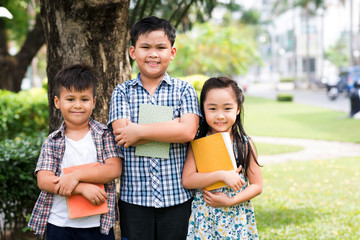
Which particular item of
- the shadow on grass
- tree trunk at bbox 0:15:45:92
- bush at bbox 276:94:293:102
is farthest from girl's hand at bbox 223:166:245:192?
bush at bbox 276:94:293:102

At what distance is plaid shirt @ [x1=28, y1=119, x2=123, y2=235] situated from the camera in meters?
2.15

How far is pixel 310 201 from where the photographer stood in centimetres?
533

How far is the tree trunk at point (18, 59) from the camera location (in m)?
9.98

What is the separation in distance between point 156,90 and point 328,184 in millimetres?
4706

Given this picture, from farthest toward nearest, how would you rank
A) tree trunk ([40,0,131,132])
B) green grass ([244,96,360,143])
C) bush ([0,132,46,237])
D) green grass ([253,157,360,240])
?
green grass ([244,96,360,143])
green grass ([253,157,360,240])
bush ([0,132,46,237])
tree trunk ([40,0,131,132])

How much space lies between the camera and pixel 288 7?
48.6 metres

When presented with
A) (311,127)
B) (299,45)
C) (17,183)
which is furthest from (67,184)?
(299,45)

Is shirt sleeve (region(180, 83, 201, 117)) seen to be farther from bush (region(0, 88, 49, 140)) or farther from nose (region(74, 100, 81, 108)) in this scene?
bush (region(0, 88, 49, 140))

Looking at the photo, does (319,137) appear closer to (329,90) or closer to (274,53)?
(329,90)

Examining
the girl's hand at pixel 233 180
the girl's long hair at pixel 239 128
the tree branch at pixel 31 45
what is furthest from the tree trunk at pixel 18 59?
the girl's hand at pixel 233 180

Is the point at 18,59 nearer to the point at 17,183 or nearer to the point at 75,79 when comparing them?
the point at 17,183

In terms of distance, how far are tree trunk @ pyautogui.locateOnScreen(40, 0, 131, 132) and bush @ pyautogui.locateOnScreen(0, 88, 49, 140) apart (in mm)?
4478

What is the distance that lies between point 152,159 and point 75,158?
0.40m

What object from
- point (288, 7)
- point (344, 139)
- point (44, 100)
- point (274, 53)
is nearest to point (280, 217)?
point (44, 100)
